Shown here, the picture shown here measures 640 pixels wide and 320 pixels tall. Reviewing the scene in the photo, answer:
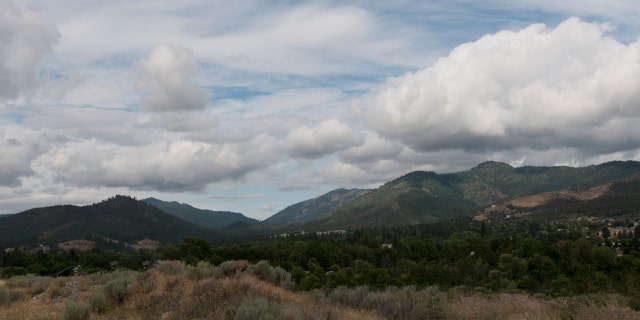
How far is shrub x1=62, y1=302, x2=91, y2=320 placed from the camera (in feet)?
44.8

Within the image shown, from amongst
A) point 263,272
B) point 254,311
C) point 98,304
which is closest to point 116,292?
point 98,304

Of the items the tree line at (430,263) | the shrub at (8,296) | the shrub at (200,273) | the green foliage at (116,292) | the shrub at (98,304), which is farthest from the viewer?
the tree line at (430,263)

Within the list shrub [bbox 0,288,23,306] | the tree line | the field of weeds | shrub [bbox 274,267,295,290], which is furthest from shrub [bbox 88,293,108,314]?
the tree line

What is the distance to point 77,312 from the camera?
14.0 metres

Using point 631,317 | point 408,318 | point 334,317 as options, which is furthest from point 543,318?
point 334,317

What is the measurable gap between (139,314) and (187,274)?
19.5ft

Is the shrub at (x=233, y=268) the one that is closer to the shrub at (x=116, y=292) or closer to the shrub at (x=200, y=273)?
the shrub at (x=200, y=273)

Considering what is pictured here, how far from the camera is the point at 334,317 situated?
13.3 metres

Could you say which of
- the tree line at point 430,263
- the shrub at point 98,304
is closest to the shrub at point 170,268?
the shrub at point 98,304

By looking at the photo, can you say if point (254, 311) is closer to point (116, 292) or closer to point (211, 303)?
point (211, 303)

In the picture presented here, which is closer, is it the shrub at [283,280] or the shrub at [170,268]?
the shrub at [170,268]

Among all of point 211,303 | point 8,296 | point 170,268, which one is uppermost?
point 170,268

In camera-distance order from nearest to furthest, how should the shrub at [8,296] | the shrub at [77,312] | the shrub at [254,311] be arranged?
the shrub at [254,311] → the shrub at [77,312] → the shrub at [8,296]

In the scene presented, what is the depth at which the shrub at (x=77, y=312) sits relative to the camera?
44.8 feet
